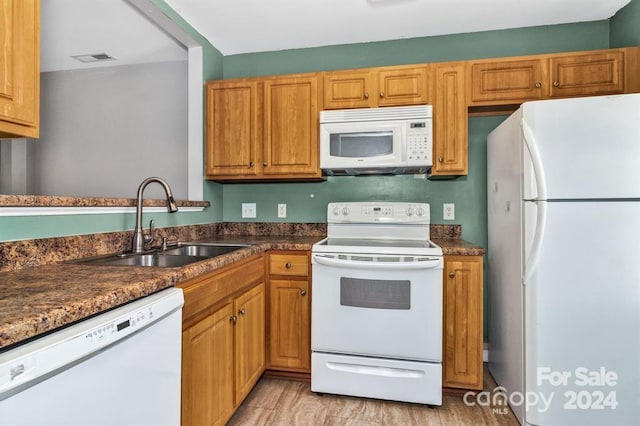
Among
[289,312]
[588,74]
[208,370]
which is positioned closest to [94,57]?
[289,312]

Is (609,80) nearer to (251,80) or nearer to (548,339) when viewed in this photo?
(548,339)

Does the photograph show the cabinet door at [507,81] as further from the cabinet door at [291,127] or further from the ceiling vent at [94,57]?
the ceiling vent at [94,57]

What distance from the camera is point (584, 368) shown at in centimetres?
161

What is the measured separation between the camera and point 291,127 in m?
2.40

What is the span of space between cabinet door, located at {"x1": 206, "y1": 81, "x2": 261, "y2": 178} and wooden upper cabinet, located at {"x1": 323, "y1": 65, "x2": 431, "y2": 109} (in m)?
0.57

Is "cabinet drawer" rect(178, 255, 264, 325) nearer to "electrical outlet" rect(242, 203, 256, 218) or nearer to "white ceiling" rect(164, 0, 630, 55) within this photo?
"electrical outlet" rect(242, 203, 256, 218)

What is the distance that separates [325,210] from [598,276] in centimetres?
172

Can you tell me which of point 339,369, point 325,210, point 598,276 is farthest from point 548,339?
point 325,210

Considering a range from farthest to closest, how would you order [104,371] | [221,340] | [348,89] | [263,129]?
[263,129]
[348,89]
[221,340]
[104,371]

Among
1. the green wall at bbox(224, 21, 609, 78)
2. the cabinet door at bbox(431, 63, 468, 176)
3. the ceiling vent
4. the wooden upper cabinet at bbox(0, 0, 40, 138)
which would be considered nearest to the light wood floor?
the cabinet door at bbox(431, 63, 468, 176)

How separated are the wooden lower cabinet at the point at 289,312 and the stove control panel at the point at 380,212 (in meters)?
0.53

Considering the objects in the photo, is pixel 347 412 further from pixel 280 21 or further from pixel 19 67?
pixel 280 21

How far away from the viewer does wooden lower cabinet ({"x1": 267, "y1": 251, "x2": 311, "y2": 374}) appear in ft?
6.91

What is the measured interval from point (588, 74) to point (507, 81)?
1.53 ft
